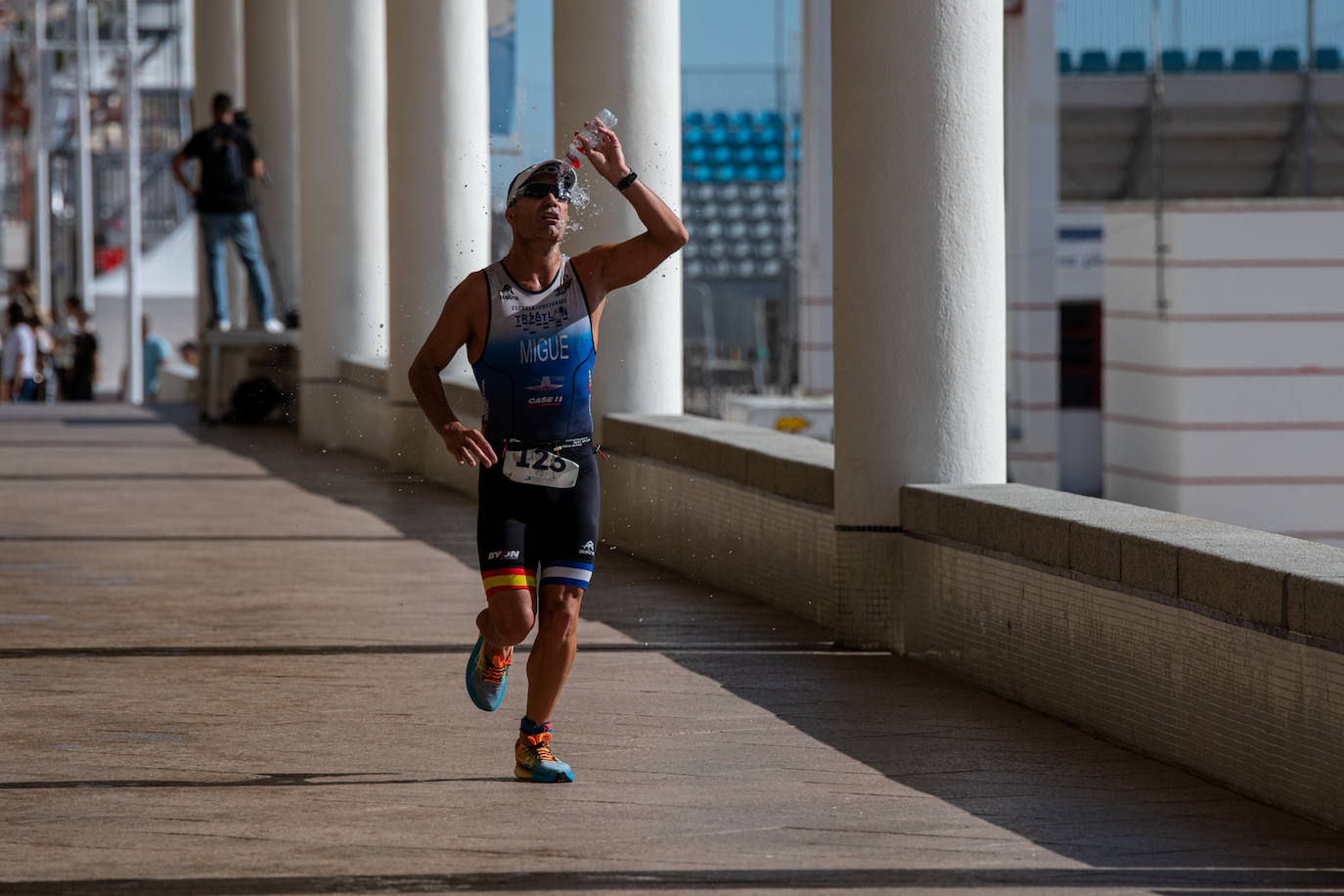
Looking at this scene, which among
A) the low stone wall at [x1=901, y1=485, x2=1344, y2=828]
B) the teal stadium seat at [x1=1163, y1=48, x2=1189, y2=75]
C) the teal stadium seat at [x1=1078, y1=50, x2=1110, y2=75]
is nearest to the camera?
the low stone wall at [x1=901, y1=485, x2=1344, y2=828]

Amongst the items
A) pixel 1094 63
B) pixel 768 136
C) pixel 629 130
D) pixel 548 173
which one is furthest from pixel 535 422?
pixel 768 136

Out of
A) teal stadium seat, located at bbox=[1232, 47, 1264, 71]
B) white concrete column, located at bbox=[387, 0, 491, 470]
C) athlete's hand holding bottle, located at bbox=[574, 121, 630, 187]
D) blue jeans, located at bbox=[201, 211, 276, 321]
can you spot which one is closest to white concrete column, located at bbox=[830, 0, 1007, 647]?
athlete's hand holding bottle, located at bbox=[574, 121, 630, 187]

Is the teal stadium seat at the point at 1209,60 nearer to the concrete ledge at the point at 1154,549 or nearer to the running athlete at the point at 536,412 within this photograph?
→ the concrete ledge at the point at 1154,549

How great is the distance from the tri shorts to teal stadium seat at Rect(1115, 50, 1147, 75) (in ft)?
111

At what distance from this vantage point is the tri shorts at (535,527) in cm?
694

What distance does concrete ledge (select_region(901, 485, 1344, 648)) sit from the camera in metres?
6.43

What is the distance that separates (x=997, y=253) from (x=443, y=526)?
20.2ft

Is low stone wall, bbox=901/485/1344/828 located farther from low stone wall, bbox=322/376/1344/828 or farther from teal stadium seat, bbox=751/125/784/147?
teal stadium seat, bbox=751/125/784/147

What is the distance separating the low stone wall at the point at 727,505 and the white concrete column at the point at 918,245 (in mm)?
676

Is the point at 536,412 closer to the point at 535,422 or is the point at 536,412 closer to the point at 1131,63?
the point at 535,422

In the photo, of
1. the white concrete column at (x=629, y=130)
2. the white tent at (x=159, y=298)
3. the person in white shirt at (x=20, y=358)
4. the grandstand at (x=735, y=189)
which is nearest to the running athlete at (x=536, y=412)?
the white concrete column at (x=629, y=130)

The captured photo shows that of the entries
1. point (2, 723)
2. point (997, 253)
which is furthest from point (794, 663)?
point (2, 723)

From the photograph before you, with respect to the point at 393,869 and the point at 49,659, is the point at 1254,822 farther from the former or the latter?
the point at 49,659

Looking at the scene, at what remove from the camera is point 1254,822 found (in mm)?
6430
